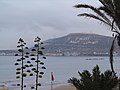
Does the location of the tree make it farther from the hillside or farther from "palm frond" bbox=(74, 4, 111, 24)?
the hillside

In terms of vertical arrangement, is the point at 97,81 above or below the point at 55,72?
above

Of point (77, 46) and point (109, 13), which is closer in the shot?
point (109, 13)

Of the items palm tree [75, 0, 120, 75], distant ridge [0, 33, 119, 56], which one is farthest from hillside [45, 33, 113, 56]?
palm tree [75, 0, 120, 75]

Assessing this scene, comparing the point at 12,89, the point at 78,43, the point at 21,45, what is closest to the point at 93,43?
the point at 78,43

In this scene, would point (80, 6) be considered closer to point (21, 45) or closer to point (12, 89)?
point (21, 45)

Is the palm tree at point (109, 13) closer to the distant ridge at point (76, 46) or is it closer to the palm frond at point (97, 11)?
the palm frond at point (97, 11)

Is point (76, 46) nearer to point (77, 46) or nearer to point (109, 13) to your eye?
point (77, 46)

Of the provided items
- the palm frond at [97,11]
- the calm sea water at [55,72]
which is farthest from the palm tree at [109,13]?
the calm sea water at [55,72]

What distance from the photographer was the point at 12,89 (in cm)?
4078

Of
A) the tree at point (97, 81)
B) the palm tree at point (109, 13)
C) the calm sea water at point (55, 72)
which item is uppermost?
the palm tree at point (109, 13)

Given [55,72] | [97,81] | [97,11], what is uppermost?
[97,11]

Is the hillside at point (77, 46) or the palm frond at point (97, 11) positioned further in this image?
the hillside at point (77, 46)

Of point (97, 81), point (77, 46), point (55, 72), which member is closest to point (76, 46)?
point (77, 46)

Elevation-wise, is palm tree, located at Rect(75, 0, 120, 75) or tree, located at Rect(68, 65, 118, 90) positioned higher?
palm tree, located at Rect(75, 0, 120, 75)
